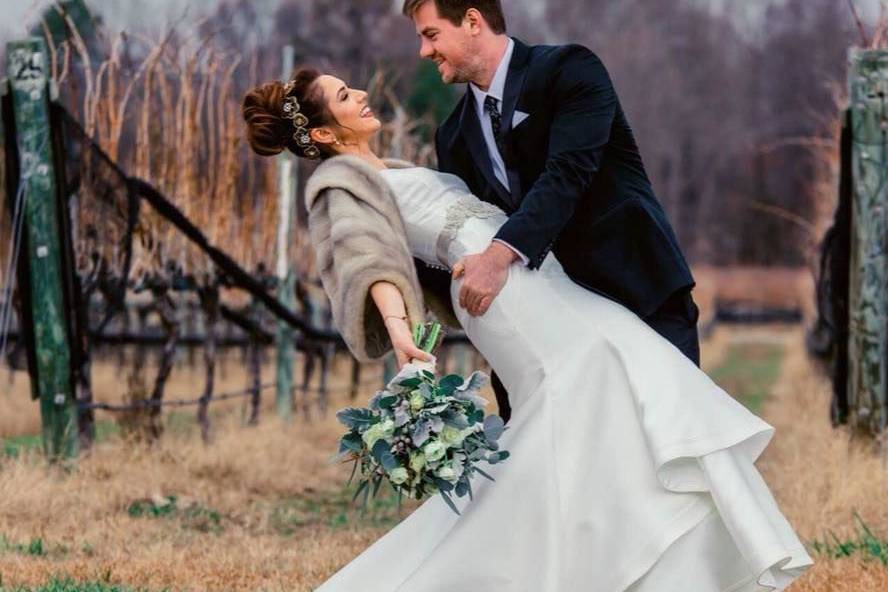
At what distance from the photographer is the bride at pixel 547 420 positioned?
381 cm

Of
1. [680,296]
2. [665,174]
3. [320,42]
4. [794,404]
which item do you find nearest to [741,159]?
[665,174]

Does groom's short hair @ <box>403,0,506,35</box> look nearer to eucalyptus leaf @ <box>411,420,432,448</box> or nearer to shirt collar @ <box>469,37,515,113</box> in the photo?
shirt collar @ <box>469,37,515,113</box>

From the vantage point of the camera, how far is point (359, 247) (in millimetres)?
3998

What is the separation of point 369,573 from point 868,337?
4.35 metres

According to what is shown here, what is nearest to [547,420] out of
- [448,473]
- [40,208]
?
[448,473]

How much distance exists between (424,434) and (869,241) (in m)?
4.74

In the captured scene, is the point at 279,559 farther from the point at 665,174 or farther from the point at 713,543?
the point at 665,174

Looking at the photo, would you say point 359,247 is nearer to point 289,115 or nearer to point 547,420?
point 289,115

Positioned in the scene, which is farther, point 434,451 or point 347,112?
point 347,112

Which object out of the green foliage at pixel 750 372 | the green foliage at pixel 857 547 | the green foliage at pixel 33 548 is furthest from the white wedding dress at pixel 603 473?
the green foliage at pixel 750 372

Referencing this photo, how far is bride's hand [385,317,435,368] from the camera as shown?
12.9 ft

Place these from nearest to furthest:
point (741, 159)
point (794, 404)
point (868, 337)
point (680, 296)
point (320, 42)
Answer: point (680, 296)
point (868, 337)
point (794, 404)
point (320, 42)
point (741, 159)

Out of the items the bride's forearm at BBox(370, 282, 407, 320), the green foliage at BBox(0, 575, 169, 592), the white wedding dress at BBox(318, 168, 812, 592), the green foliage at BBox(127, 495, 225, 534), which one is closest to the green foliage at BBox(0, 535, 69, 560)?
the green foliage at BBox(0, 575, 169, 592)

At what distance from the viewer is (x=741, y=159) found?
56.3m
